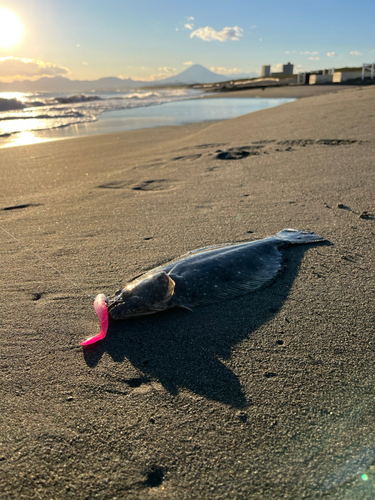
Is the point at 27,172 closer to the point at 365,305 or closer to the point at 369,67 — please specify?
the point at 365,305

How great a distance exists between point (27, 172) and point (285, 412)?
6092mm

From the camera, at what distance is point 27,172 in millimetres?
6082

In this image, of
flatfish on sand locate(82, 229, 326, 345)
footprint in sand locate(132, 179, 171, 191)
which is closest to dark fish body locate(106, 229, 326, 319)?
flatfish on sand locate(82, 229, 326, 345)

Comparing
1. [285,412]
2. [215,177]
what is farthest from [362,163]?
[285,412]

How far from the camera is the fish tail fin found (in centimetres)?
304

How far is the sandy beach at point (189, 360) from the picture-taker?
1364 mm

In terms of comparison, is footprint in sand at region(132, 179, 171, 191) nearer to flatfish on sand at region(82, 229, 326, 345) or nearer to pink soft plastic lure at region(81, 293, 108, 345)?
flatfish on sand at region(82, 229, 326, 345)

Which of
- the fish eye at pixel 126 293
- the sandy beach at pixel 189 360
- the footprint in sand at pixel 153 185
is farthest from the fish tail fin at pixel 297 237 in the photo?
the footprint in sand at pixel 153 185

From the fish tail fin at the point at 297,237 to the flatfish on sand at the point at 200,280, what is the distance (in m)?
0.01

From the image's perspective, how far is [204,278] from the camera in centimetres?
247

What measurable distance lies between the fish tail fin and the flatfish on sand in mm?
10

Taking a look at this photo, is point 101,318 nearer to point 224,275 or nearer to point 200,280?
point 200,280

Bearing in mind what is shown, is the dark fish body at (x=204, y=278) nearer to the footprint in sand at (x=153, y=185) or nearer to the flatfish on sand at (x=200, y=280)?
the flatfish on sand at (x=200, y=280)

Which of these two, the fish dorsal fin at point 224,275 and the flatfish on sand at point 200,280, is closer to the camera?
the flatfish on sand at point 200,280
